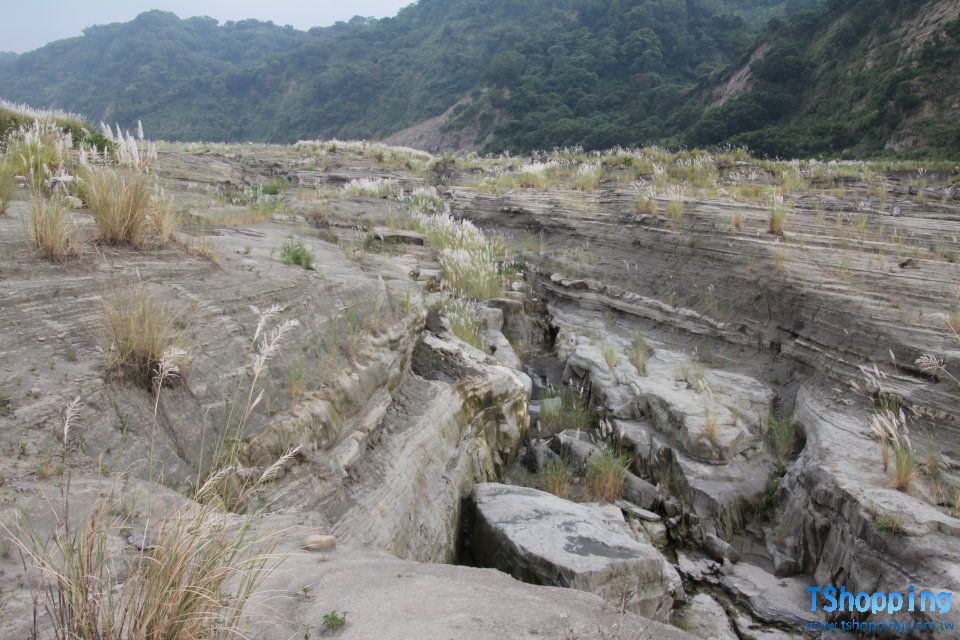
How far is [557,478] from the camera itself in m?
5.76

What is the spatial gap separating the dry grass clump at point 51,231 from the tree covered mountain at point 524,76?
2767 cm

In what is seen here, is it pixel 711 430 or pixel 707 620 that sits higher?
pixel 711 430

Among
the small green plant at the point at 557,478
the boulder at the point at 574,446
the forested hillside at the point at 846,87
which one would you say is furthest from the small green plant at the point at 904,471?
the forested hillside at the point at 846,87

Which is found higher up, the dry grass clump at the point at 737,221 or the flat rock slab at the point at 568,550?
the dry grass clump at the point at 737,221

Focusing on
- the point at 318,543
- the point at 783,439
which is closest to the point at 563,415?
the point at 783,439

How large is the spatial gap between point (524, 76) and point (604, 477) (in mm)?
56861

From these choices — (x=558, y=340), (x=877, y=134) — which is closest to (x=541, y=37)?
(x=877, y=134)

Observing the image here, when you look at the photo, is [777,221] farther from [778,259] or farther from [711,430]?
[711,430]

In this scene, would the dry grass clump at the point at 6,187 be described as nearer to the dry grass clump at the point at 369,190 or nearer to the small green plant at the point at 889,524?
the small green plant at the point at 889,524

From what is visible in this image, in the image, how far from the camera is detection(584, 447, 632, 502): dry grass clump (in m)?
5.70

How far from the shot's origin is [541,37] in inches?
2537

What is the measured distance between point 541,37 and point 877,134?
4638 centimetres

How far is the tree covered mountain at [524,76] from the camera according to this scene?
3312 centimetres

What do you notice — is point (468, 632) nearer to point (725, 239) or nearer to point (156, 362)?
point (156, 362)
